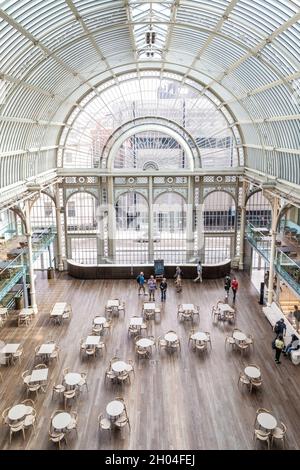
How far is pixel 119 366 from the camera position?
16641mm

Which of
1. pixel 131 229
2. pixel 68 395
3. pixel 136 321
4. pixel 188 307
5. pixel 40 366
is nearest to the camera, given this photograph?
pixel 68 395

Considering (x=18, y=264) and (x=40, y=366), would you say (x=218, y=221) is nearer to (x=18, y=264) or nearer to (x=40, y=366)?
(x=18, y=264)

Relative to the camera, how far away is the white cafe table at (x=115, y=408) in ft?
45.0

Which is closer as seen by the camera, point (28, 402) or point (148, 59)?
point (28, 402)

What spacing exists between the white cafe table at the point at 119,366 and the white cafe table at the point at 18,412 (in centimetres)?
368

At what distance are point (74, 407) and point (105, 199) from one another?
62.9 feet

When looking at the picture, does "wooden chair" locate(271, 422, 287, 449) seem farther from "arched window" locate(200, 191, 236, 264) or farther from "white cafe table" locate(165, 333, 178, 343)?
"arched window" locate(200, 191, 236, 264)

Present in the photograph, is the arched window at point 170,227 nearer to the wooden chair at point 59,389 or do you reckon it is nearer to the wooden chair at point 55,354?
the wooden chair at point 55,354

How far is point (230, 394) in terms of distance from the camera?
619 inches

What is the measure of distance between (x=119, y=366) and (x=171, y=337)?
3466 millimetres

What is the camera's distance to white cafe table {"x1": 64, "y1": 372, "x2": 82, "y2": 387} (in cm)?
1555

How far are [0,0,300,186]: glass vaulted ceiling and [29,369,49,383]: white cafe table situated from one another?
31.2ft

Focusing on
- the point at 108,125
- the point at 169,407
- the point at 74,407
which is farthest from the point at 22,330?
the point at 108,125

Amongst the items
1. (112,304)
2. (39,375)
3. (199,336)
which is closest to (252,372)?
(199,336)
